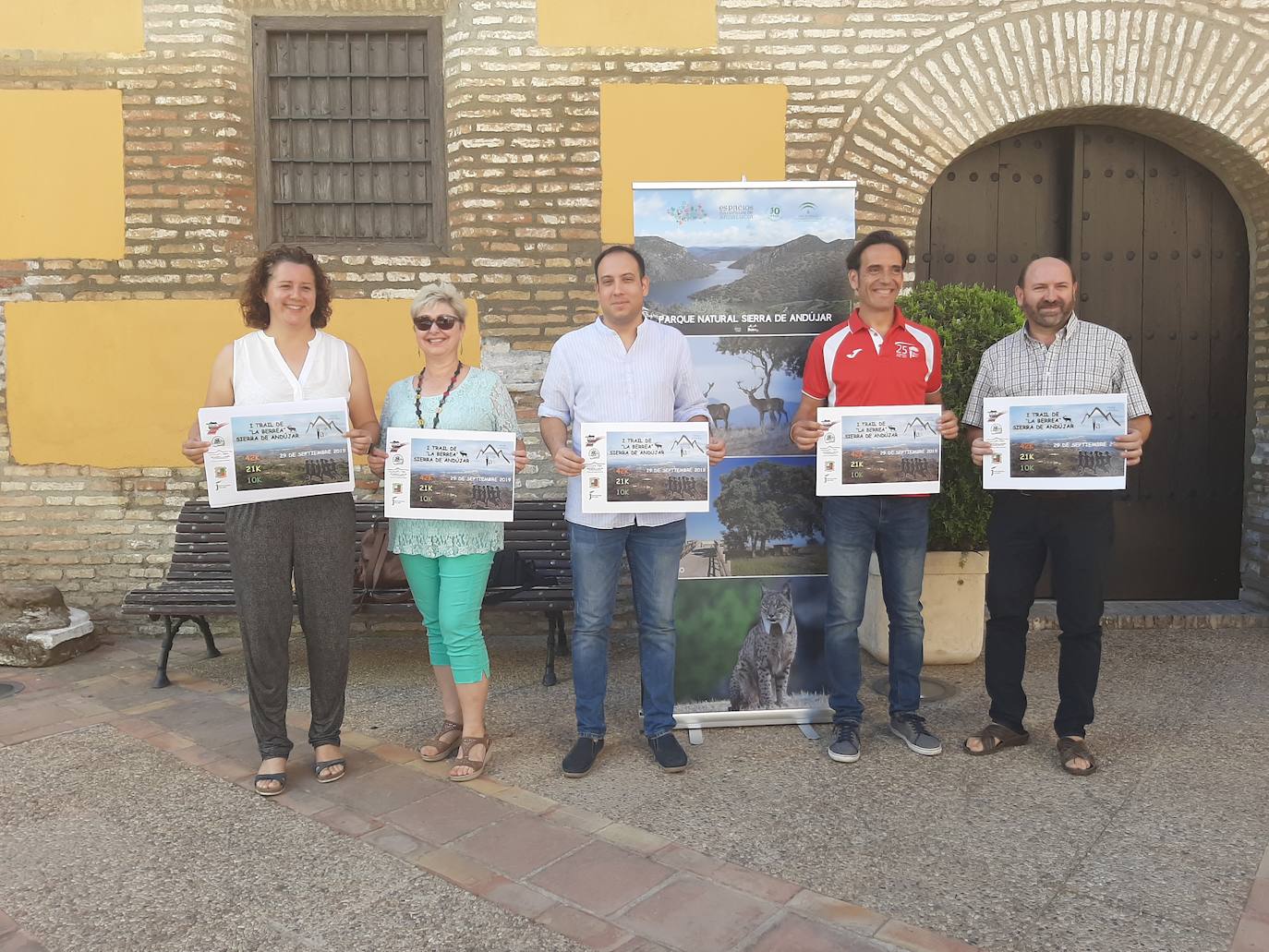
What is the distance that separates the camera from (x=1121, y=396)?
342 cm

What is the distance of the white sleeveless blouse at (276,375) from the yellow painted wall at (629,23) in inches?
125

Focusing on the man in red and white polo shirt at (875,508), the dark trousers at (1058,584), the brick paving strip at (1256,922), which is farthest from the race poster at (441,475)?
the brick paving strip at (1256,922)

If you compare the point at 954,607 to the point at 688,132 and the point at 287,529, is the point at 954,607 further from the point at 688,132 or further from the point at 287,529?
the point at 287,529

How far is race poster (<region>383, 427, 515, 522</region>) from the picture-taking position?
11.2 feet

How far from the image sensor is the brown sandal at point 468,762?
3.59 meters

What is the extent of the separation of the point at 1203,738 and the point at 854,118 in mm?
3988

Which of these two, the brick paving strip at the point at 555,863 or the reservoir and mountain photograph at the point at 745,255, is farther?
the reservoir and mountain photograph at the point at 745,255

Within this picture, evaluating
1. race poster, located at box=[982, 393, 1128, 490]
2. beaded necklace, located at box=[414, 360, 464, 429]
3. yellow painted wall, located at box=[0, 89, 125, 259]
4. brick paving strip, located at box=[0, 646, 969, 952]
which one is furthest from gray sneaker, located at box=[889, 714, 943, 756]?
yellow painted wall, located at box=[0, 89, 125, 259]

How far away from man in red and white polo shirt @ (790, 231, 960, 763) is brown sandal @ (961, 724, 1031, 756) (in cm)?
16

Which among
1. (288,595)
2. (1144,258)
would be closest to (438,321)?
(288,595)

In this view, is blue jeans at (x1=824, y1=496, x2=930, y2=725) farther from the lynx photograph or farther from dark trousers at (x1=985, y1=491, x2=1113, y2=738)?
dark trousers at (x1=985, y1=491, x2=1113, y2=738)

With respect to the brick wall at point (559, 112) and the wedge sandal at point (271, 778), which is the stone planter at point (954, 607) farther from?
the wedge sandal at point (271, 778)

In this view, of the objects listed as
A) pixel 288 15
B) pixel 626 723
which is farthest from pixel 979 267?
pixel 288 15

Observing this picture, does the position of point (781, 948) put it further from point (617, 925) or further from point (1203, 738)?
point (1203, 738)
